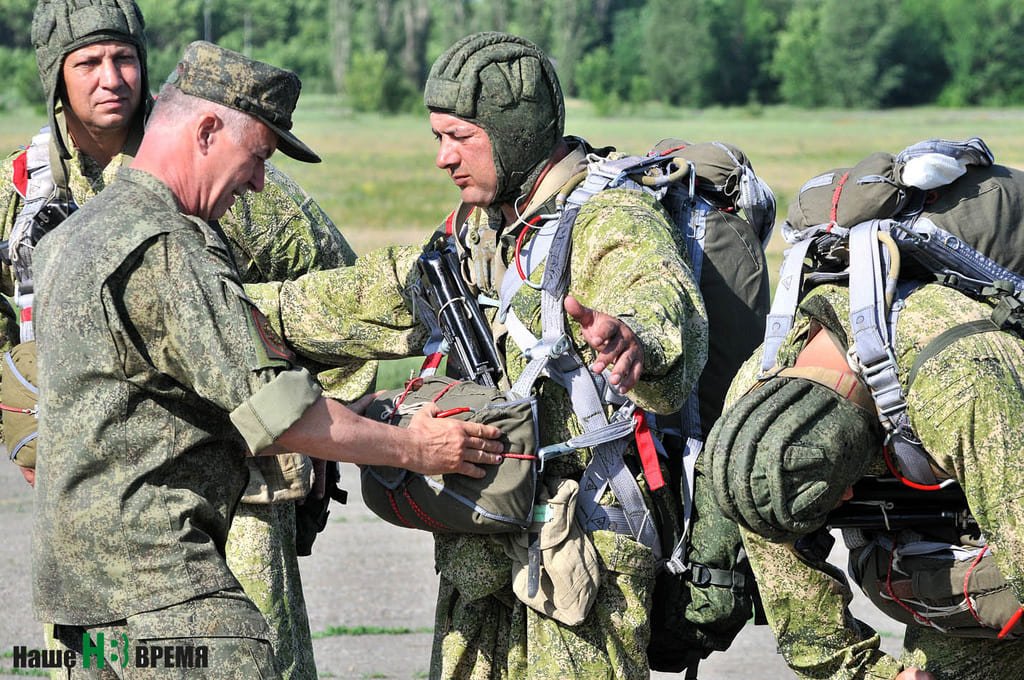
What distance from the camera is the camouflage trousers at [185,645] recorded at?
129 inches

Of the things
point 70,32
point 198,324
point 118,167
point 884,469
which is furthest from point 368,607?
point 198,324

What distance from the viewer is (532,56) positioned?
165 inches

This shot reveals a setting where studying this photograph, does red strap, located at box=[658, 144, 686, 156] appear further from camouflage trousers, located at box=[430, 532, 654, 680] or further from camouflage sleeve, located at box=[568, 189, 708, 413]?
camouflage trousers, located at box=[430, 532, 654, 680]

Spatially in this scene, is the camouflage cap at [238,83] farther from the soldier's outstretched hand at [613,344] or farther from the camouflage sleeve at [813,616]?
the camouflage sleeve at [813,616]

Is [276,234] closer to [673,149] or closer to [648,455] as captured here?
[673,149]

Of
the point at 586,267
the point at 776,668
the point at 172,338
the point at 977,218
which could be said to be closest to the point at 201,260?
the point at 172,338

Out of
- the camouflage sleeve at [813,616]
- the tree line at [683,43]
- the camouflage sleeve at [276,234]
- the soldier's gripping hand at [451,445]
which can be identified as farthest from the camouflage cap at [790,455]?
the tree line at [683,43]

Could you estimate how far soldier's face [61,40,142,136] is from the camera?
4879 millimetres

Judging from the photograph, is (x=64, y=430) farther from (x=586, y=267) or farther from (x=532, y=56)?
(x=532, y=56)

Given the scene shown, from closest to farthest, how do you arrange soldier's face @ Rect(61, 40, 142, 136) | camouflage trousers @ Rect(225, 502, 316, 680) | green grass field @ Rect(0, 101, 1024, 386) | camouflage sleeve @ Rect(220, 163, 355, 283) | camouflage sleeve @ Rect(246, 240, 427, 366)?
camouflage sleeve @ Rect(246, 240, 427, 366)
camouflage trousers @ Rect(225, 502, 316, 680)
soldier's face @ Rect(61, 40, 142, 136)
camouflage sleeve @ Rect(220, 163, 355, 283)
green grass field @ Rect(0, 101, 1024, 386)

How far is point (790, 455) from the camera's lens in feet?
11.6

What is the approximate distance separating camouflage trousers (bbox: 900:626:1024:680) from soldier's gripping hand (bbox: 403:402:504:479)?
1.39 m

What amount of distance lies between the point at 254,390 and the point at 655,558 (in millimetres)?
1459

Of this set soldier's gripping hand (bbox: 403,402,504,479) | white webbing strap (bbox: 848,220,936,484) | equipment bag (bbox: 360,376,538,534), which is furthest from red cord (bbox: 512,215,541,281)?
white webbing strap (bbox: 848,220,936,484)
